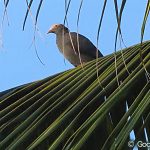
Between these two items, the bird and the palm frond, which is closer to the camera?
the palm frond

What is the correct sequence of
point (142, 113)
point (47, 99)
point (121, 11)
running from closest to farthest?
point (121, 11), point (142, 113), point (47, 99)

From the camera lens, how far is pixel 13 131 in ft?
5.84

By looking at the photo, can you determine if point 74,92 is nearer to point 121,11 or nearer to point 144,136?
point 144,136

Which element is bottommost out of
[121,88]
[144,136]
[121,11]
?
[144,136]

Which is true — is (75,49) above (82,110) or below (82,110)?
below

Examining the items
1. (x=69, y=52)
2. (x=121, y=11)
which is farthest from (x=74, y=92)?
(x=69, y=52)

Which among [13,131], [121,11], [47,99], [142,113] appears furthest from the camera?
[47,99]

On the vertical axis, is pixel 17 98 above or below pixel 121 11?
below

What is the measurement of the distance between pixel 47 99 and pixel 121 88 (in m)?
0.40

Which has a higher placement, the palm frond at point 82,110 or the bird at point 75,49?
the palm frond at point 82,110

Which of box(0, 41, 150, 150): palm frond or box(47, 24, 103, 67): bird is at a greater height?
box(0, 41, 150, 150): palm frond

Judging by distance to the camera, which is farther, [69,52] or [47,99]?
[69,52]

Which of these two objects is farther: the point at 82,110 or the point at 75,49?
the point at 75,49

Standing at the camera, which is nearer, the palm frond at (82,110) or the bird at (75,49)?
the palm frond at (82,110)
